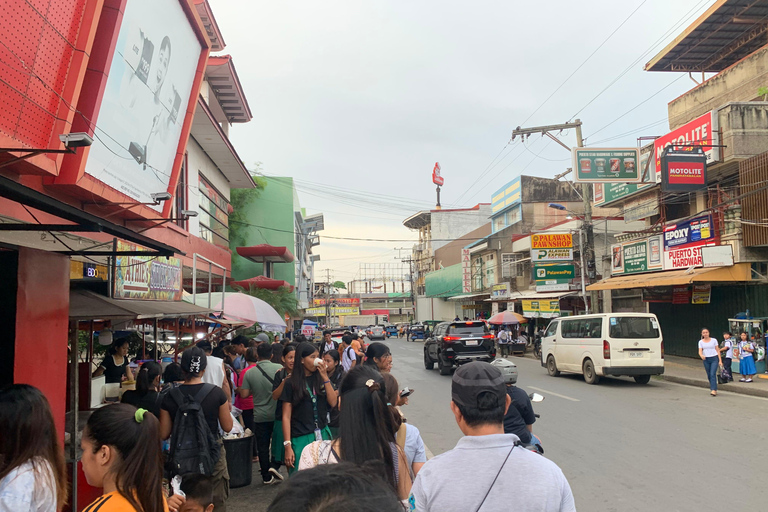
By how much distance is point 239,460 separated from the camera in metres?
6.42

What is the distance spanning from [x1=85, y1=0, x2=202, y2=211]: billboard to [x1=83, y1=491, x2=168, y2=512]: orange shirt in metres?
4.79

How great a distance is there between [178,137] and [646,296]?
67.9 feet

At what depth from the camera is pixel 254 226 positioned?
33000mm

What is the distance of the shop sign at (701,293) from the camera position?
19766 millimetres

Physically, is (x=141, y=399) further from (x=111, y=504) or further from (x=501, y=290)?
(x=501, y=290)

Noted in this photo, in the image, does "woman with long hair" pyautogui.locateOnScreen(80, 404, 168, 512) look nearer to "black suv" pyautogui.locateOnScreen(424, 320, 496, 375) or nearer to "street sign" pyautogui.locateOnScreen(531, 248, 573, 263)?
"black suv" pyautogui.locateOnScreen(424, 320, 496, 375)

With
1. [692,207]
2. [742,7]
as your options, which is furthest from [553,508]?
[742,7]

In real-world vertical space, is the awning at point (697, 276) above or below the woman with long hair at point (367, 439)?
above

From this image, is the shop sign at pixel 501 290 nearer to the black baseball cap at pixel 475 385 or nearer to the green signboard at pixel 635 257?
the green signboard at pixel 635 257

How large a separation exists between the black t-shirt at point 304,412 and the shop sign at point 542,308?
83.9ft

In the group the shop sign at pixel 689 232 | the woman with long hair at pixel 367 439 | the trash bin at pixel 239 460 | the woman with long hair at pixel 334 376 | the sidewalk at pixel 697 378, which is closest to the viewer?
the woman with long hair at pixel 367 439

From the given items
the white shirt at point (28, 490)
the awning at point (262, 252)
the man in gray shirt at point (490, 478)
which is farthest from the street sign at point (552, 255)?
the white shirt at point (28, 490)

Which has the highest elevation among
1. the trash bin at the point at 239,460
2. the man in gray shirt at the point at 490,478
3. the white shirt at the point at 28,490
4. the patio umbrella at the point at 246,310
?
the patio umbrella at the point at 246,310

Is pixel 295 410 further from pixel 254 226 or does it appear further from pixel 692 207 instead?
pixel 254 226
